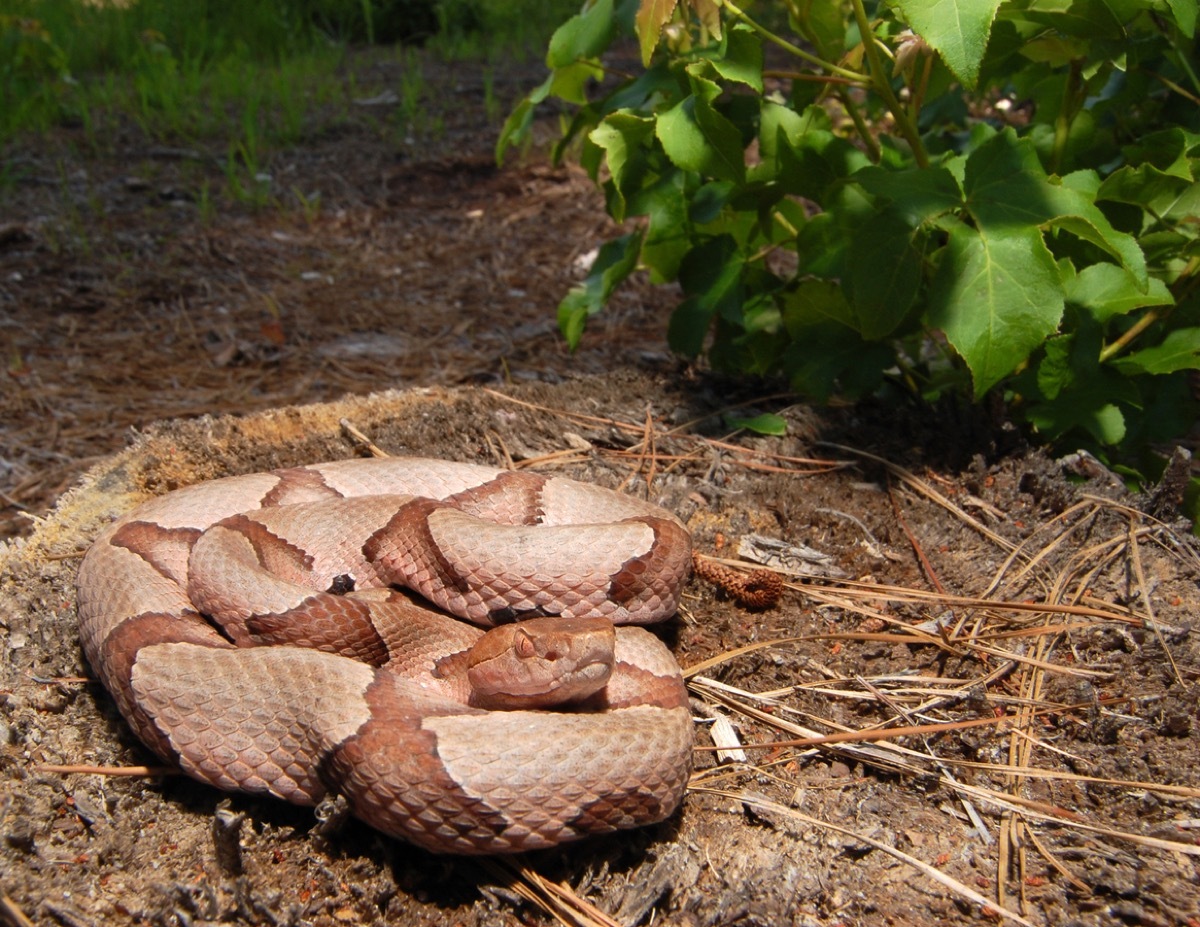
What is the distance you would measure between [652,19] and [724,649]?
1.48 metres

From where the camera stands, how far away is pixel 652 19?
2033 millimetres

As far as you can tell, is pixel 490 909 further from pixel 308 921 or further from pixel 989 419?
pixel 989 419

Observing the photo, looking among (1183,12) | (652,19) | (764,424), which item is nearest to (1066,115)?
(1183,12)

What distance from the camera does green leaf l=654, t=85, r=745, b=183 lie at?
2506 millimetres

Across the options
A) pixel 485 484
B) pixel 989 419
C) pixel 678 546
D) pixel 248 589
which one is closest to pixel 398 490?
pixel 485 484

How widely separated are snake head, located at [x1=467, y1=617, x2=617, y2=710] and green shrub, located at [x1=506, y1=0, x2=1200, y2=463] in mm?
1098

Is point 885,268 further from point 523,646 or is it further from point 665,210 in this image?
point 523,646

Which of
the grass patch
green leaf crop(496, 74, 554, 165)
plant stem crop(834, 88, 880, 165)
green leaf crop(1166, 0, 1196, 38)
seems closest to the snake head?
plant stem crop(834, 88, 880, 165)

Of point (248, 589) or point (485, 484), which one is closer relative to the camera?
point (248, 589)

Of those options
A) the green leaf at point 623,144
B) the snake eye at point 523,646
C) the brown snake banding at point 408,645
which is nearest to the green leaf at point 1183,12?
the green leaf at point 623,144

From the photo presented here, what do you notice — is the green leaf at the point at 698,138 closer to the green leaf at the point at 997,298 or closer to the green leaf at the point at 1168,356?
the green leaf at the point at 997,298

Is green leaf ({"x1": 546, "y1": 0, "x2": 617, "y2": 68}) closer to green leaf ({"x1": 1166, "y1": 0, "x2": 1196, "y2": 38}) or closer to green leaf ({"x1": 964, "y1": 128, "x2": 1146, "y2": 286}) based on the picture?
green leaf ({"x1": 964, "y1": 128, "x2": 1146, "y2": 286})

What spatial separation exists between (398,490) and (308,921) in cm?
122

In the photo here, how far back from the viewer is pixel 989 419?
9.27 ft
